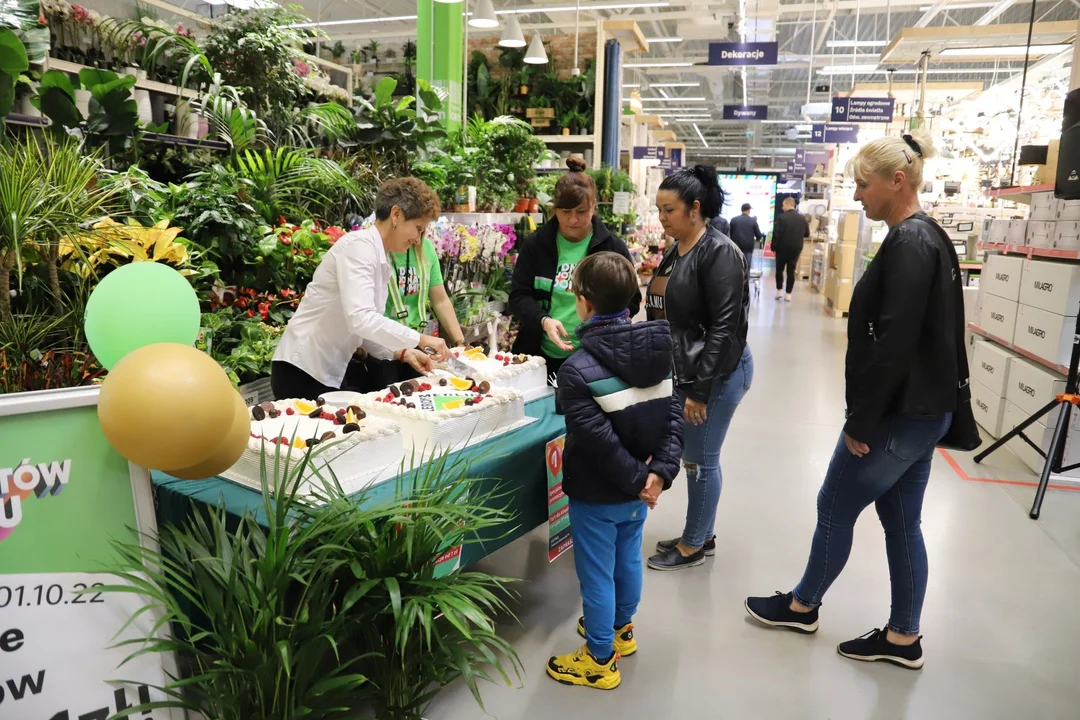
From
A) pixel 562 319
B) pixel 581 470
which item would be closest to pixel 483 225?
pixel 562 319

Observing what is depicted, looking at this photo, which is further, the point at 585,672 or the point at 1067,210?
the point at 1067,210

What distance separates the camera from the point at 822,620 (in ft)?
9.25

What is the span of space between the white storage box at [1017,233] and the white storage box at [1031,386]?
0.80 metres

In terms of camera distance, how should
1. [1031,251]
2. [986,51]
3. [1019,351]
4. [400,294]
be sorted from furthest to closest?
[986,51]
[1019,351]
[1031,251]
[400,294]

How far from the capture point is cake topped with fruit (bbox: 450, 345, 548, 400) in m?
2.87

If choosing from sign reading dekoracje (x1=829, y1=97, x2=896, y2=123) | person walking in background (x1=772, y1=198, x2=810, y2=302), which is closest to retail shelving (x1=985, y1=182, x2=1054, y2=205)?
sign reading dekoracje (x1=829, y1=97, x2=896, y2=123)

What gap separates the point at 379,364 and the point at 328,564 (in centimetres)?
150

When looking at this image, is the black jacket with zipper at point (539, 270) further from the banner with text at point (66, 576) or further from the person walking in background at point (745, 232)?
the person walking in background at point (745, 232)

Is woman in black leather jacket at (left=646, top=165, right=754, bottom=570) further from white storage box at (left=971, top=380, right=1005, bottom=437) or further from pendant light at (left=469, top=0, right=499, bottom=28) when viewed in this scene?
pendant light at (left=469, top=0, right=499, bottom=28)

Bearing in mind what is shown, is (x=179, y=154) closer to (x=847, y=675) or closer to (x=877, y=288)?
(x=877, y=288)

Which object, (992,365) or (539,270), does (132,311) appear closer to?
(539,270)

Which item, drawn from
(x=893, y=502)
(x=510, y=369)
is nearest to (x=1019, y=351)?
(x=893, y=502)

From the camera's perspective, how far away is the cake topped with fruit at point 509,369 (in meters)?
2.87

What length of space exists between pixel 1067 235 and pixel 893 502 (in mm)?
2953
